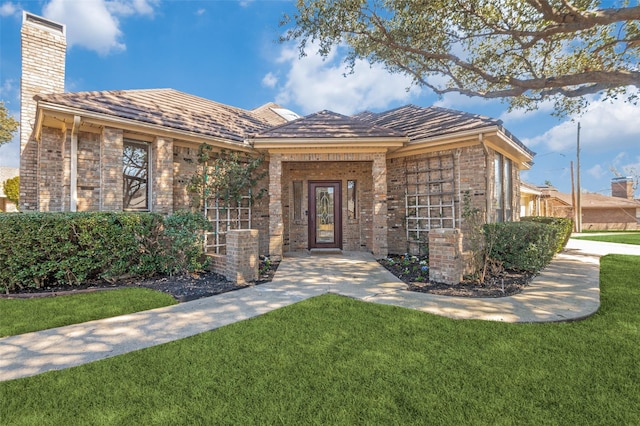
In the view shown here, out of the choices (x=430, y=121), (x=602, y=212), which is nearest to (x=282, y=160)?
(x=430, y=121)

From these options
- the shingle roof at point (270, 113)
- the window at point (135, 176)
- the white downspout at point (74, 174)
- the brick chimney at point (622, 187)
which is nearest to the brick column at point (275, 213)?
the window at point (135, 176)

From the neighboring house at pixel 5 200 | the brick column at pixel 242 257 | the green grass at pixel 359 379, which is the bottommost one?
the green grass at pixel 359 379

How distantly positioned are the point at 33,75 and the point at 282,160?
714 cm

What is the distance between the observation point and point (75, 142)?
20.9 ft

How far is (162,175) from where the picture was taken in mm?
7266

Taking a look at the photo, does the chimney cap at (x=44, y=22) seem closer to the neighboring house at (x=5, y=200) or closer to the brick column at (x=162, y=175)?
the brick column at (x=162, y=175)

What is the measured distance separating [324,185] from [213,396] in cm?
844

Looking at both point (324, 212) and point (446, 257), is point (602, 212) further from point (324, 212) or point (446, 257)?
point (446, 257)

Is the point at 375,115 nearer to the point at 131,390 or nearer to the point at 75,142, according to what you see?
the point at 75,142

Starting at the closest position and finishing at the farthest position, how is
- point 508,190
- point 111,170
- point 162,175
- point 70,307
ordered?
point 70,307
point 111,170
point 162,175
point 508,190

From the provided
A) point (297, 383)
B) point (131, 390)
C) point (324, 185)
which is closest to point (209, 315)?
point (131, 390)

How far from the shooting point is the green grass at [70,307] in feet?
11.8

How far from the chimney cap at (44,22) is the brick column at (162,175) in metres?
4.87

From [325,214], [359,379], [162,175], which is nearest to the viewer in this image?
[359,379]
